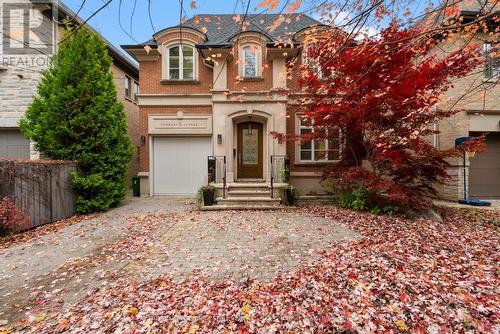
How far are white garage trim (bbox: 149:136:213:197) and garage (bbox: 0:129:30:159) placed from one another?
163 inches

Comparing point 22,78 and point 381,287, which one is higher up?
point 22,78

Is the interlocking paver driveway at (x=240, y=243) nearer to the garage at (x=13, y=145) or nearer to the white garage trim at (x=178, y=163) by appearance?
the white garage trim at (x=178, y=163)

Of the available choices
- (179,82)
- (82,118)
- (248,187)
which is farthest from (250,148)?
(82,118)

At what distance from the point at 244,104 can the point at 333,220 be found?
5303mm

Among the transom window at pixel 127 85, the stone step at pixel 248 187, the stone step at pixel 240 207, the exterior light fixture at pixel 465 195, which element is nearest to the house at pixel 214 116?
the stone step at pixel 248 187

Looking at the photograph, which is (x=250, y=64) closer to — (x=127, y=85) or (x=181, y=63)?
(x=181, y=63)

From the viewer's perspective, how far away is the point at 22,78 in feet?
25.1

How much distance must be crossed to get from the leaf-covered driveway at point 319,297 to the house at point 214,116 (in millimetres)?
5198

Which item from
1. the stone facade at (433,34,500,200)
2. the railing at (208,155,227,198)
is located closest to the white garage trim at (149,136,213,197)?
the railing at (208,155,227,198)

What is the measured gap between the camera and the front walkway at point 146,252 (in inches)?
117

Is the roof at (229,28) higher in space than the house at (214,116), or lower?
higher

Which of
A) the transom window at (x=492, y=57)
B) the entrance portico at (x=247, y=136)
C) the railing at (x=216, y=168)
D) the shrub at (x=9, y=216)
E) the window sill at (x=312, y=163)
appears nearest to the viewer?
the transom window at (x=492, y=57)

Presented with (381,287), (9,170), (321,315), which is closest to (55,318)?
(321,315)

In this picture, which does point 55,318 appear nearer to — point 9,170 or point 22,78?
point 9,170
